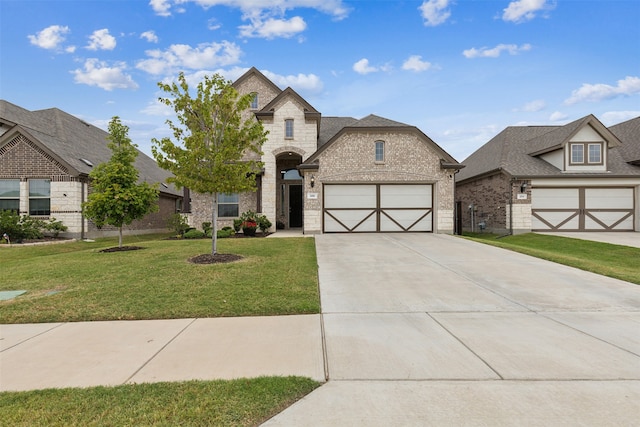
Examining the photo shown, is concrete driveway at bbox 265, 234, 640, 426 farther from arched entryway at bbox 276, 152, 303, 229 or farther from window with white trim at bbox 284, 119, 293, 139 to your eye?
arched entryway at bbox 276, 152, 303, 229

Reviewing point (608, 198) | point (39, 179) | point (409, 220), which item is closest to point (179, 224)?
point (39, 179)

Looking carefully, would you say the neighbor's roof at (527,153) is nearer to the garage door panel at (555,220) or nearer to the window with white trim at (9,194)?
the garage door panel at (555,220)

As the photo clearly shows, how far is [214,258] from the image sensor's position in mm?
9516

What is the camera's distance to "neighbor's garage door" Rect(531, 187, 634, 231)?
1822 cm

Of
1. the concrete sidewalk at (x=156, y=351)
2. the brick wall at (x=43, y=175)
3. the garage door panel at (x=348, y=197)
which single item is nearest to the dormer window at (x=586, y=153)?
the garage door panel at (x=348, y=197)

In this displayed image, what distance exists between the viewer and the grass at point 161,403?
8.12 feet

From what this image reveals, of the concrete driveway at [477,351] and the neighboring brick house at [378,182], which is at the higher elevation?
the neighboring brick house at [378,182]

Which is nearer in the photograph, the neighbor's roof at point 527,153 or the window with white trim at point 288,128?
the neighbor's roof at point 527,153

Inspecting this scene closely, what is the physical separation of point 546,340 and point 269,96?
800 inches

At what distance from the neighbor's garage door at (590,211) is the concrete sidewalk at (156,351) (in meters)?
19.1

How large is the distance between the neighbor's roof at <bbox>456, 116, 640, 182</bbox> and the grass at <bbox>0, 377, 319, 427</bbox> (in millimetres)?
19276

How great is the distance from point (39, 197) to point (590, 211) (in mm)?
29871

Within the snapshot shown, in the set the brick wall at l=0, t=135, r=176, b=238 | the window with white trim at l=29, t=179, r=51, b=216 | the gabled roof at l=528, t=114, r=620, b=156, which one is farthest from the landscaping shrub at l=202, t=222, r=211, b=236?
the gabled roof at l=528, t=114, r=620, b=156

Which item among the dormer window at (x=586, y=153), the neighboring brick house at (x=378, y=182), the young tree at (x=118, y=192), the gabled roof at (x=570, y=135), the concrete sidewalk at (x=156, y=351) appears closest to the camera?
the concrete sidewalk at (x=156, y=351)
